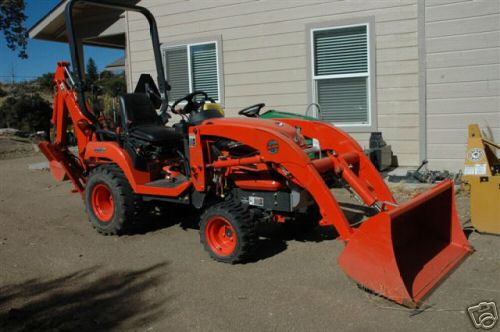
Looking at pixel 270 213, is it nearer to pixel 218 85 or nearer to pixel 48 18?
pixel 218 85

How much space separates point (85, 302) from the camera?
12.9 ft

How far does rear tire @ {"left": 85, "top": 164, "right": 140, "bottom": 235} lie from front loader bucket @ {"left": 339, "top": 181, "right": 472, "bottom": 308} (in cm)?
276

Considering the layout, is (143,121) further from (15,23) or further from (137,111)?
(15,23)

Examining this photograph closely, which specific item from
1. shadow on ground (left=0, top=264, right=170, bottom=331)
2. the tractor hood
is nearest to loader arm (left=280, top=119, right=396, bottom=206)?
the tractor hood

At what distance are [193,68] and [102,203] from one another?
4766 millimetres

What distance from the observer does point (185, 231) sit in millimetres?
5902

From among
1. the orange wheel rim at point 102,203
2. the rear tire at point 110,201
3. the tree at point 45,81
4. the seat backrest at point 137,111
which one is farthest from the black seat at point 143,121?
the tree at point 45,81

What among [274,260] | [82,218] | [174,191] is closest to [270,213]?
[274,260]

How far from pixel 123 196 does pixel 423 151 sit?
4.83m

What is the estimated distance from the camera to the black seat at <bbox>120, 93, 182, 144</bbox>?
18.4 ft

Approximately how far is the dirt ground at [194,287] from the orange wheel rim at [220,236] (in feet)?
0.49

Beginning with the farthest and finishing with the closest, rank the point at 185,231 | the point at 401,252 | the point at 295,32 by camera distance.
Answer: the point at 295,32 < the point at 185,231 < the point at 401,252

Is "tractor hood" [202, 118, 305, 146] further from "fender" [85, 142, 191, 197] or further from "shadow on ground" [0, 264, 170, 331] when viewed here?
"shadow on ground" [0, 264, 170, 331]

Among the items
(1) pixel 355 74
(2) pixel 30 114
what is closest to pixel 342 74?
(1) pixel 355 74
